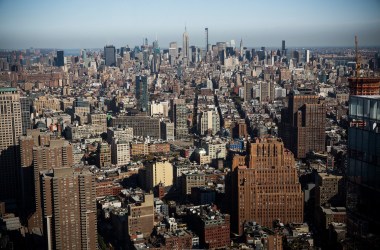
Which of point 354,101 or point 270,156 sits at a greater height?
point 354,101

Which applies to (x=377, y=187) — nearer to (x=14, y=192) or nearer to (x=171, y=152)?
(x=14, y=192)

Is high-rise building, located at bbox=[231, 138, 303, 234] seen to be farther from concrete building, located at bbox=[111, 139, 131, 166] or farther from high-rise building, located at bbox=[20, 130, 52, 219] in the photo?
concrete building, located at bbox=[111, 139, 131, 166]

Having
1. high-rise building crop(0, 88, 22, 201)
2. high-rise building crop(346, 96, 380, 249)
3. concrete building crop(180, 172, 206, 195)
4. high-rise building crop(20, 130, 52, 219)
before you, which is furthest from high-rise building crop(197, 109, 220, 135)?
high-rise building crop(346, 96, 380, 249)

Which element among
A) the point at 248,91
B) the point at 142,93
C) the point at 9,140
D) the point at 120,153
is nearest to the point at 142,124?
the point at 120,153

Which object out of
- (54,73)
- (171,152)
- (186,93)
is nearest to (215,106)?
(186,93)

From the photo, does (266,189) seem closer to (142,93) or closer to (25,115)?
(25,115)

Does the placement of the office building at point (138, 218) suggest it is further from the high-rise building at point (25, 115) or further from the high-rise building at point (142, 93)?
the high-rise building at point (142, 93)
